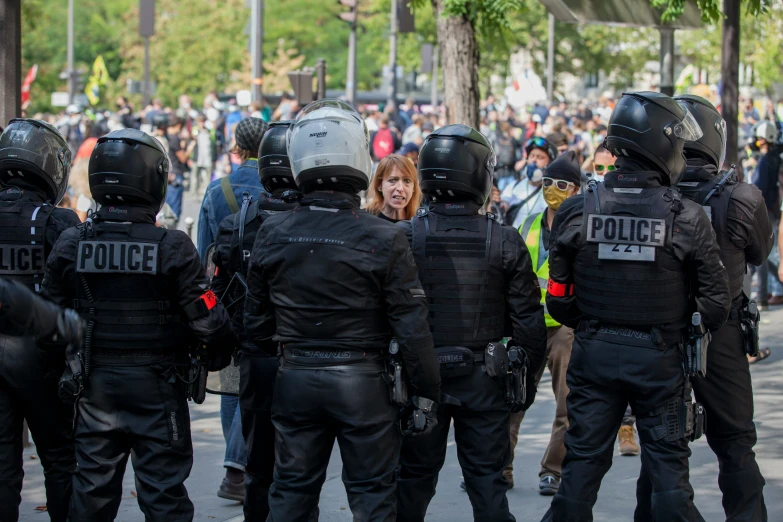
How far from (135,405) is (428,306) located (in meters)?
1.36

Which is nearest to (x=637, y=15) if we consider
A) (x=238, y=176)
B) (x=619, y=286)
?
(x=238, y=176)

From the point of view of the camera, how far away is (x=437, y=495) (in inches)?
259

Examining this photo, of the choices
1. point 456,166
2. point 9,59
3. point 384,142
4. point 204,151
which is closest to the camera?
point 456,166

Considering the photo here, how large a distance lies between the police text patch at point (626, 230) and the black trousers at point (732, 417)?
713mm

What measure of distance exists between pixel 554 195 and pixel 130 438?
10.2ft

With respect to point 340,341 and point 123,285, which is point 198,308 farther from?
point 340,341

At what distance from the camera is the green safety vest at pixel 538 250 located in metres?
6.74

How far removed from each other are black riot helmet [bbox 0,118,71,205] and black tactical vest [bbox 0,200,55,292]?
8.0 inches

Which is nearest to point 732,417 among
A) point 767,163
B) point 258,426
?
point 258,426

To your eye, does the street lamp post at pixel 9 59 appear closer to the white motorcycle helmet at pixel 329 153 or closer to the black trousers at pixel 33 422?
the black trousers at pixel 33 422

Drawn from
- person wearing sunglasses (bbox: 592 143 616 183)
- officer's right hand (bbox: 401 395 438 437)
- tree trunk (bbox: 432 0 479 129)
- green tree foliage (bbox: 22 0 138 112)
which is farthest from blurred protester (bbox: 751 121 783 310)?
green tree foliage (bbox: 22 0 138 112)

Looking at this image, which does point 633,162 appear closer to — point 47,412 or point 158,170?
point 158,170

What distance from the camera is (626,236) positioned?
4.97m

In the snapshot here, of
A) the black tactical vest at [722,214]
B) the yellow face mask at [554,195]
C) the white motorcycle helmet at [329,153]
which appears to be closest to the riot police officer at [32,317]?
the white motorcycle helmet at [329,153]
